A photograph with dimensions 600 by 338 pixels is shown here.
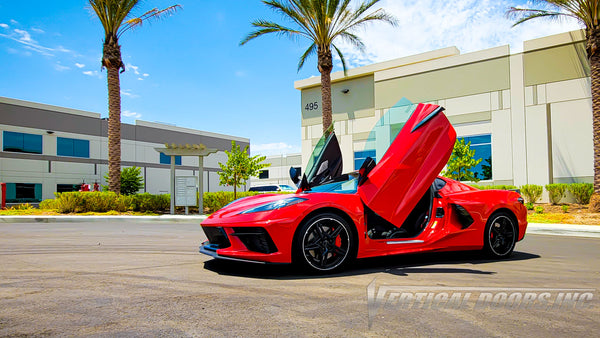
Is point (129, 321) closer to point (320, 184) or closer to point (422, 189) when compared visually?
point (320, 184)

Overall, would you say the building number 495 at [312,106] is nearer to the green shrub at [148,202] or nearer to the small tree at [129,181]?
the green shrub at [148,202]

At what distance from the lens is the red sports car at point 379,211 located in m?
4.61

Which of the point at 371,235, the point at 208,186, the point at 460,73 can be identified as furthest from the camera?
the point at 208,186

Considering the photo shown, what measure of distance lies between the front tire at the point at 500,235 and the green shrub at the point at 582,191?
15.4 meters

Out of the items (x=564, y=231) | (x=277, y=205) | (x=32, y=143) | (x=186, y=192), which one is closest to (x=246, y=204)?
(x=277, y=205)

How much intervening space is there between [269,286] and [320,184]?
1.84 metres

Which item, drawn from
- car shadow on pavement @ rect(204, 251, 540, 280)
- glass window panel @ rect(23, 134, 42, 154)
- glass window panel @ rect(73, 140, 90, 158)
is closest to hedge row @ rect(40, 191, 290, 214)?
car shadow on pavement @ rect(204, 251, 540, 280)

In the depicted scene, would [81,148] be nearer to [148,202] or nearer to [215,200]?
[148,202]

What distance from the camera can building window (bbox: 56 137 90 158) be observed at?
125 feet

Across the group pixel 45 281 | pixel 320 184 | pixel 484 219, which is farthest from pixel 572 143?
pixel 45 281

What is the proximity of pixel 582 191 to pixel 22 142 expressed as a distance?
38379mm

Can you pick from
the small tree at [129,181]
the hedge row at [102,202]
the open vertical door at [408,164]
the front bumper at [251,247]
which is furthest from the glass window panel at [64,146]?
the open vertical door at [408,164]

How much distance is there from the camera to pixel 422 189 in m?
5.42

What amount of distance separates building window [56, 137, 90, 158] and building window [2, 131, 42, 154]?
168cm
